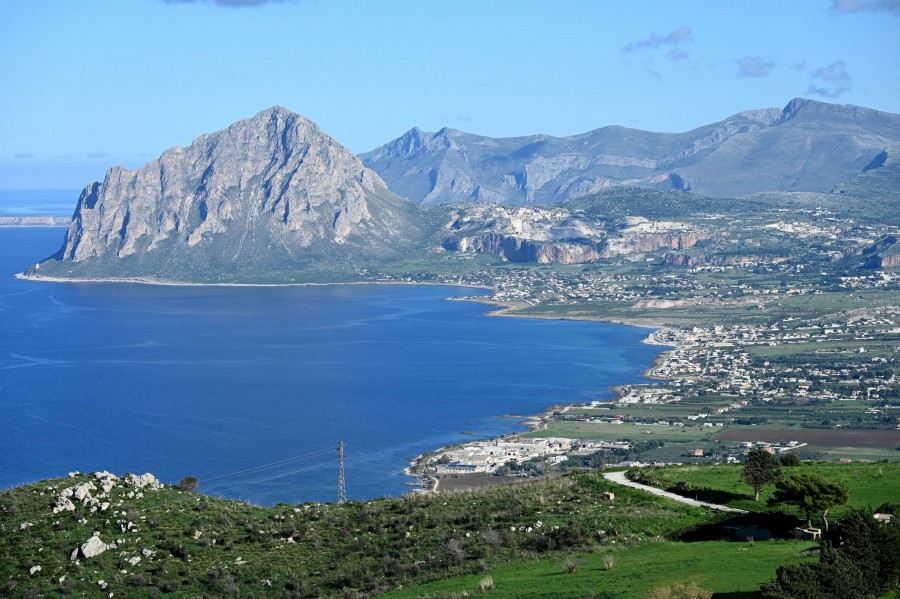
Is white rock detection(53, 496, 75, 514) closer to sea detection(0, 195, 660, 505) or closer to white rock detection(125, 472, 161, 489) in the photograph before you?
white rock detection(125, 472, 161, 489)

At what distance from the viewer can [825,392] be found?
318 ft

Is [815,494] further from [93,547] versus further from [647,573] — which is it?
[93,547]

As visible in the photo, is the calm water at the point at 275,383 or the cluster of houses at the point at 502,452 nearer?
the cluster of houses at the point at 502,452

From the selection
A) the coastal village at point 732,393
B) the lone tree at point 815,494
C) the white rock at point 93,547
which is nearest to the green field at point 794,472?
the lone tree at point 815,494

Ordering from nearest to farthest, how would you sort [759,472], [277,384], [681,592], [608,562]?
[681,592] → [608,562] → [759,472] → [277,384]

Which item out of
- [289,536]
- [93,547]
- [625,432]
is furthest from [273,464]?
[93,547]

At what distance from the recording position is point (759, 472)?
93.5 ft

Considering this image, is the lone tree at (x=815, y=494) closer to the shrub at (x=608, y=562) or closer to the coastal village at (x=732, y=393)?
the shrub at (x=608, y=562)

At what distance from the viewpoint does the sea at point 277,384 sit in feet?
238

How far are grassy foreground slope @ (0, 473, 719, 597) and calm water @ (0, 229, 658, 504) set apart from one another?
1263 inches

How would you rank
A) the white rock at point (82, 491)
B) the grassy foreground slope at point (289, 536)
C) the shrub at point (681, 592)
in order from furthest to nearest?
1. the white rock at point (82, 491)
2. the grassy foreground slope at point (289, 536)
3. the shrub at point (681, 592)

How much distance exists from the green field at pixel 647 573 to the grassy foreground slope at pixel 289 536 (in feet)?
3.66

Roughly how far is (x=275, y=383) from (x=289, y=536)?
7760cm

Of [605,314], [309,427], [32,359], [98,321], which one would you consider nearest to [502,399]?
[309,427]
